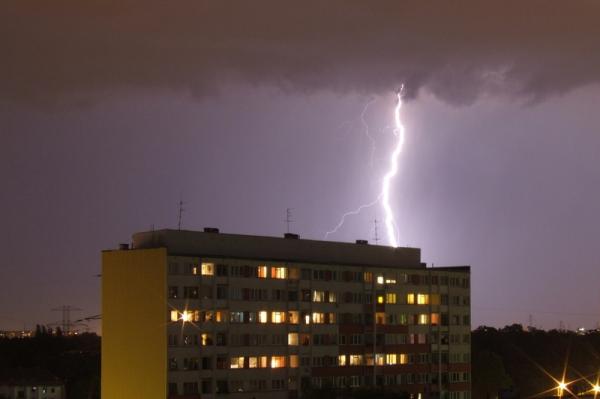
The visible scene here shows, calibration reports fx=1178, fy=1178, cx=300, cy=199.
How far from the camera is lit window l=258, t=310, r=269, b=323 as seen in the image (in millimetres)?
129125

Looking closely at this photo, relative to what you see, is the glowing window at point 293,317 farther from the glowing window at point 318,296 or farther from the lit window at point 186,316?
the lit window at point 186,316

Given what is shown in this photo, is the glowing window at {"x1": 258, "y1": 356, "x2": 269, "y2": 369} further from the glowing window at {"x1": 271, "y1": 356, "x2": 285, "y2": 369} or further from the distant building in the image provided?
the glowing window at {"x1": 271, "y1": 356, "x2": 285, "y2": 369}

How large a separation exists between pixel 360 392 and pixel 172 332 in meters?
21.5

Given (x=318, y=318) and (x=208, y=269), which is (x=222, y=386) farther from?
(x=318, y=318)

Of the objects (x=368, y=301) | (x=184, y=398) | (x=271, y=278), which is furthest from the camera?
(x=368, y=301)

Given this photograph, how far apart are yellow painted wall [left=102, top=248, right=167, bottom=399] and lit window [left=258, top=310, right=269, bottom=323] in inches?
522

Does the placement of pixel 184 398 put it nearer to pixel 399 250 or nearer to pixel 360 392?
pixel 360 392

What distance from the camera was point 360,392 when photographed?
12588cm

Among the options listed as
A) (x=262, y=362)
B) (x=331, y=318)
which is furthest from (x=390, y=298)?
(x=262, y=362)

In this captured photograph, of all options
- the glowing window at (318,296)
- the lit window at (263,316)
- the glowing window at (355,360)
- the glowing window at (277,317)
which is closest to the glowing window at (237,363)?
the lit window at (263,316)

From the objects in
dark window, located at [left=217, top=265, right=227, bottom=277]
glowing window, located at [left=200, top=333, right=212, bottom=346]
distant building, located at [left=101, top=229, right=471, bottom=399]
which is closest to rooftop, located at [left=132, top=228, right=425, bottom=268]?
distant building, located at [left=101, top=229, right=471, bottom=399]

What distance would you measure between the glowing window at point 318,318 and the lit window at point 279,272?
22.0ft

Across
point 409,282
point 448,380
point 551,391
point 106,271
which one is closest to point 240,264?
point 106,271

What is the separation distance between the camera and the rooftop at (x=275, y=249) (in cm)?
12412
